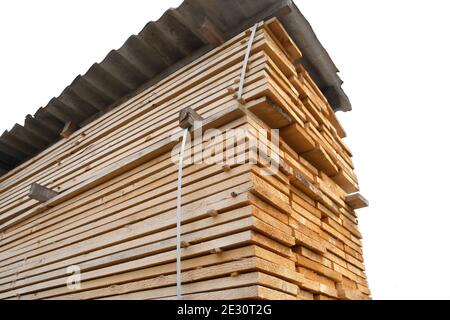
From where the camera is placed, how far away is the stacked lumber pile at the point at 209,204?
3438mm

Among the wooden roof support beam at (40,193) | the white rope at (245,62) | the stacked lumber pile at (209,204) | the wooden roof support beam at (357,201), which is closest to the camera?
Answer: the stacked lumber pile at (209,204)

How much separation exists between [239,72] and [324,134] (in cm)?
183

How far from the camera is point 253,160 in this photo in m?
3.69

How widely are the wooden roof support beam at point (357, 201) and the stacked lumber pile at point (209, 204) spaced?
55mm

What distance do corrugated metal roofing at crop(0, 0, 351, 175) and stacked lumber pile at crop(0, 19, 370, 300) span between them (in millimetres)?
525

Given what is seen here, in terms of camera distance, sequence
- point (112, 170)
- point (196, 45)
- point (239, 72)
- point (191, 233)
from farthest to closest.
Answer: point (196, 45) < point (112, 170) < point (239, 72) < point (191, 233)

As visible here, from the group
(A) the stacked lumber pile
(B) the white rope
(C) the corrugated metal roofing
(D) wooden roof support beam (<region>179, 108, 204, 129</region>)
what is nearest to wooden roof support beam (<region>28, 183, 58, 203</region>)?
(A) the stacked lumber pile

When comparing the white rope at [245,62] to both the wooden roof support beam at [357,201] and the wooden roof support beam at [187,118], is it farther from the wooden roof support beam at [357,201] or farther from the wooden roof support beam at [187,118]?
the wooden roof support beam at [357,201]

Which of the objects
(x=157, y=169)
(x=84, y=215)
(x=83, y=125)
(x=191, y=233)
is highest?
(x=83, y=125)

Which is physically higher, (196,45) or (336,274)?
(196,45)

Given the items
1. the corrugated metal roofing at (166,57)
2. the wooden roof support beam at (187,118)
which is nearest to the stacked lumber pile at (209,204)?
the wooden roof support beam at (187,118)

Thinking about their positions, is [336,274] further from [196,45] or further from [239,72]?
[196,45]

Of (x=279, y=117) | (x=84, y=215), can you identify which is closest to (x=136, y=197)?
(x=84, y=215)
